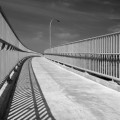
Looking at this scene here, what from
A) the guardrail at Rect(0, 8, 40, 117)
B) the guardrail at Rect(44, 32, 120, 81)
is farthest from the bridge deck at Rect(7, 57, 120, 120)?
the guardrail at Rect(44, 32, 120, 81)

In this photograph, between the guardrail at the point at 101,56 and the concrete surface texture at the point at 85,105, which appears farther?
the guardrail at the point at 101,56

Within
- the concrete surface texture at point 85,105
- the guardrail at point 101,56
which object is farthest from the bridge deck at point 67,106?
the guardrail at point 101,56

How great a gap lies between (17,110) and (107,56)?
6409 mm

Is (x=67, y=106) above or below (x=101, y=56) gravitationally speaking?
below

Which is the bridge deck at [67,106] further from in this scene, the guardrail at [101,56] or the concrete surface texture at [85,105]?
the guardrail at [101,56]

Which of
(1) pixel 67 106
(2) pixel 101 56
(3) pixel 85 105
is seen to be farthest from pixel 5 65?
(2) pixel 101 56

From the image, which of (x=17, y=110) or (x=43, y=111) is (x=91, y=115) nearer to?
(x=43, y=111)

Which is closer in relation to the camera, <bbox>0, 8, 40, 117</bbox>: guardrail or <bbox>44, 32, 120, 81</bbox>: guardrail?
<bbox>0, 8, 40, 117</bbox>: guardrail

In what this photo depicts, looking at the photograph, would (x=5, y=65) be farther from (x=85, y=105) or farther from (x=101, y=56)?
(x=101, y=56)

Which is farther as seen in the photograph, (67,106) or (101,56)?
(101,56)

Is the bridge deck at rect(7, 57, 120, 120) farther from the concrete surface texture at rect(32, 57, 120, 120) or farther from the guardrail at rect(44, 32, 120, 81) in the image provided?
the guardrail at rect(44, 32, 120, 81)

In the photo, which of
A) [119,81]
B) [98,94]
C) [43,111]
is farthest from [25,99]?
[119,81]

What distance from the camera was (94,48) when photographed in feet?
44.0

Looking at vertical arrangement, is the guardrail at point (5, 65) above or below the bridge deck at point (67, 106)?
above
